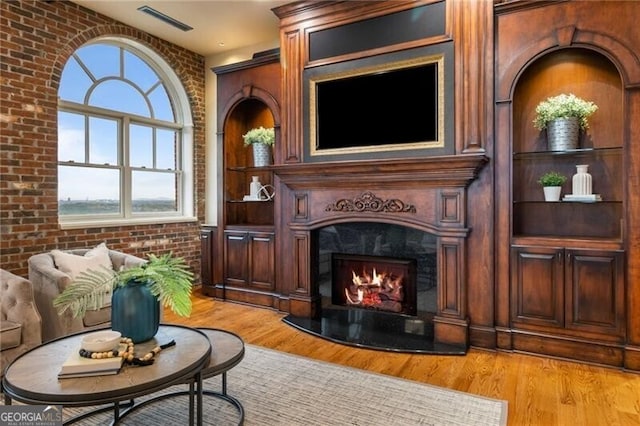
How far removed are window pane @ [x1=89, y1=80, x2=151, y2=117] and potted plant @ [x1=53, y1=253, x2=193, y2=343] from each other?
3.41 metres

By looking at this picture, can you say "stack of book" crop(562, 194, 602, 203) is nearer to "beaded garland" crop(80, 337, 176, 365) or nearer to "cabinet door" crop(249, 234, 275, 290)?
"cabinet door" crop(249, 234, 275, 290)

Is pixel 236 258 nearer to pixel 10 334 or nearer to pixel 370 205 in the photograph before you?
pixel 370 205

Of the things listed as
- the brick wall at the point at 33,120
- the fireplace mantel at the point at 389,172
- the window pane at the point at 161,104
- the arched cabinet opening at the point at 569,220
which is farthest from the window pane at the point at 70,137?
the arched cabinet opening at the point at 569,220

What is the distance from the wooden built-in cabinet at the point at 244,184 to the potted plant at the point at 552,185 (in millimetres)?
2804

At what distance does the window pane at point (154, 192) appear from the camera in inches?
202

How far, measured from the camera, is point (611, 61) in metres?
3.02

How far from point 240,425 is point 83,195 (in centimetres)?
363

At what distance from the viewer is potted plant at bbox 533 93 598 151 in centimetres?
317

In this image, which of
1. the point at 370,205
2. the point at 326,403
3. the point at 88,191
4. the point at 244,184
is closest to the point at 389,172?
the point at 370,205

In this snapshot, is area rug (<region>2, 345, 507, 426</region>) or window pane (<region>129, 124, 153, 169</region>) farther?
window pane (<region>129, 124, 153, 169</region>)

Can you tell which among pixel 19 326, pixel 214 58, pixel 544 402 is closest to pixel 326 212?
pixel 544 402

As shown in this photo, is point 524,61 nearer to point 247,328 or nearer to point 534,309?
point 534,309

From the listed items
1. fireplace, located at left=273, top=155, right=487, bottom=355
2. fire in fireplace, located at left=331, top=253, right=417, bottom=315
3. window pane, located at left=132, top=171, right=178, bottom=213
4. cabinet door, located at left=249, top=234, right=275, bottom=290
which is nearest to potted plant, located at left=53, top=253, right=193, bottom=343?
fireplace, located at left=273, top=155, right=487, bottom=355

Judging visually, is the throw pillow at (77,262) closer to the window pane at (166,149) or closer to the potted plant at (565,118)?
the window pane at (166,149)
